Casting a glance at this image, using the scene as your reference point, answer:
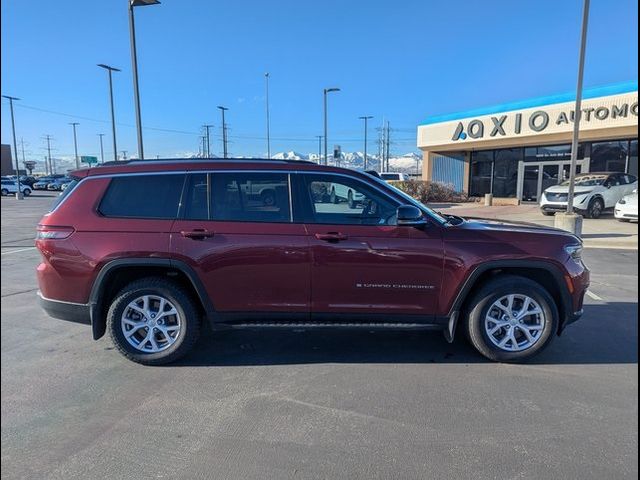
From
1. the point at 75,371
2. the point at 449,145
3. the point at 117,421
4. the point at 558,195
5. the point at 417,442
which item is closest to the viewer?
the point at 417,442

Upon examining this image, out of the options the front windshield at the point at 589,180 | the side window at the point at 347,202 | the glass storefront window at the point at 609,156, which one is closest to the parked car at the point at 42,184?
the glass storefront window at the point at 609,156

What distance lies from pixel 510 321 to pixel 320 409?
1990 millimetres

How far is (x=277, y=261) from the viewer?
13.0ft

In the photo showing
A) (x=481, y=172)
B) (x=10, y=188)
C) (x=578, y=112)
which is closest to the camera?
(x=578, y=112)

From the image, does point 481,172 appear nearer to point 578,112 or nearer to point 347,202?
point 578,112

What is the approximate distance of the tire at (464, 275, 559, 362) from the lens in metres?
4.04

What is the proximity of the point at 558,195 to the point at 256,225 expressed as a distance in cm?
1598

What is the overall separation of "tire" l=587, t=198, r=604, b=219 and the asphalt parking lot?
13842 mm

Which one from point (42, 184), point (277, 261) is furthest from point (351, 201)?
point (42, 184)

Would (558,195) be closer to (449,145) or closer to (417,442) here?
(449,145)

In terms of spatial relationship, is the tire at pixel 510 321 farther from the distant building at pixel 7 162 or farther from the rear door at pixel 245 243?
the distant building at pixel 7 162

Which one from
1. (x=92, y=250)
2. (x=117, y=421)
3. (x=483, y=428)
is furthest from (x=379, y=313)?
(x=92, y=250)

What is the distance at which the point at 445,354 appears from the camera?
433 cm

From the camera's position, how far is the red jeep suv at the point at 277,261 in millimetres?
3943
